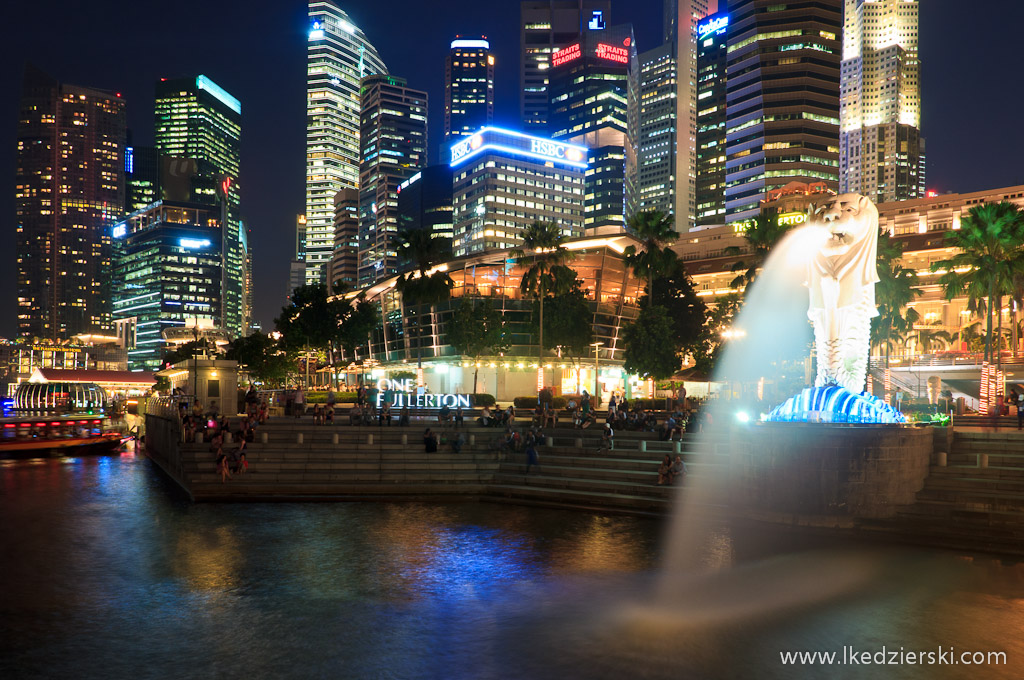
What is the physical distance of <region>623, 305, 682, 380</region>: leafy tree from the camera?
58.0 metres

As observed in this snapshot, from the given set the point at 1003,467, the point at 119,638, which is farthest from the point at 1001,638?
the point at 119,638

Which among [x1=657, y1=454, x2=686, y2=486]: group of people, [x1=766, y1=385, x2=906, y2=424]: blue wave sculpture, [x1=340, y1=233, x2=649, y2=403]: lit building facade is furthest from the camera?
[x1=340, y1=233, x2=649, y2=403]: lit building facade

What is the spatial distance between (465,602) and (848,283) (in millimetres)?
17843

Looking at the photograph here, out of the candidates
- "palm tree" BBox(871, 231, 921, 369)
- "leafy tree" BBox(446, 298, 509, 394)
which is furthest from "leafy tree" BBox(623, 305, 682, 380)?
"palm tree" BBox(871, 231, 921, 369)

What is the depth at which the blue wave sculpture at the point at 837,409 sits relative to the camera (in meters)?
23.6

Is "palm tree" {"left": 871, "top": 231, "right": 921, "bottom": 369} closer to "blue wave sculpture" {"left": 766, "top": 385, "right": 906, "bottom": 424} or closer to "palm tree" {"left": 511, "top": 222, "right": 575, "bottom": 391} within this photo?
"palm tree" {"left": 511, "top": 222, "right": 575, "bottom": 391}

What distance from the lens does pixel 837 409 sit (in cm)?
2397

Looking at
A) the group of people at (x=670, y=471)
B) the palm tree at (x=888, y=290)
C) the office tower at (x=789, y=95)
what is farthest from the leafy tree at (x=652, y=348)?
the office tower at (x=789, y=95)

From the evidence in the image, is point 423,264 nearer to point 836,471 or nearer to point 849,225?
point 849,225

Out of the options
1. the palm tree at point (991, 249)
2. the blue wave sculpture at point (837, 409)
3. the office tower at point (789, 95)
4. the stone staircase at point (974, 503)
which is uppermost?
the office tower at point (789, 95)

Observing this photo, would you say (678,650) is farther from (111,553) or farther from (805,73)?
(805,73)

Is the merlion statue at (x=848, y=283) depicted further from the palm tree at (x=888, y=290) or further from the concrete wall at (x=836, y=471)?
the palm tree at (x=888, y=290)

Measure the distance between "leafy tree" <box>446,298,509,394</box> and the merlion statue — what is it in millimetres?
41569

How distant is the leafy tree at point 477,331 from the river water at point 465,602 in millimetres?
42705
